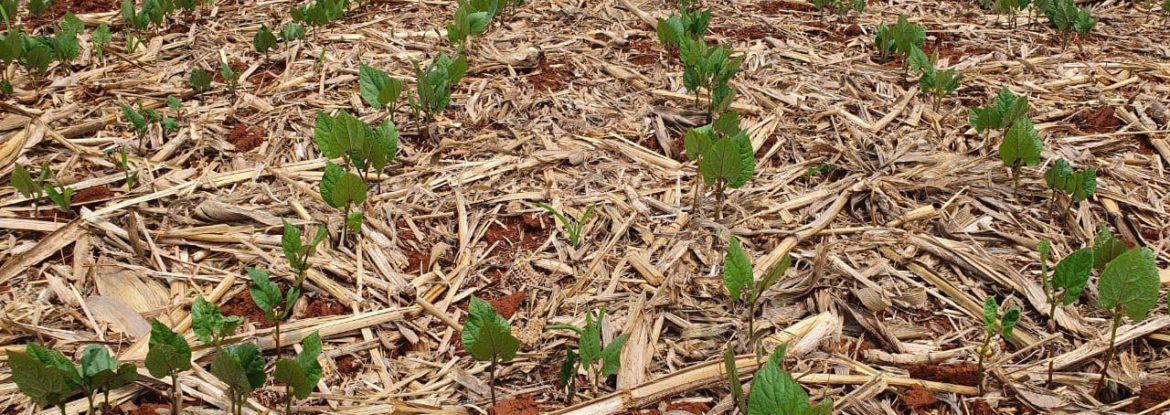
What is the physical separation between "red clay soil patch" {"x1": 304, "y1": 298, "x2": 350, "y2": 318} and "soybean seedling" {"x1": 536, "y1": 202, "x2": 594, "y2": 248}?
2.14 ft

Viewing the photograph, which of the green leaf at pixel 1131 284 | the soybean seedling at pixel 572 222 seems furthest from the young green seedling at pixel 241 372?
the green leaf at pixel 1131 284

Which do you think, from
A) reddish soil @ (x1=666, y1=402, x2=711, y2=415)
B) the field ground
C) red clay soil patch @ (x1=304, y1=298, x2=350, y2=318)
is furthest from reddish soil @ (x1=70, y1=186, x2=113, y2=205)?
reddish soil @ (x1=666, y1=402, x2=711, y2=415)

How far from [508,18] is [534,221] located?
2.01m

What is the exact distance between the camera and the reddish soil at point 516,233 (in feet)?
8.75

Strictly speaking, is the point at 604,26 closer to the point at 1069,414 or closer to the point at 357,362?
the point at 357,362

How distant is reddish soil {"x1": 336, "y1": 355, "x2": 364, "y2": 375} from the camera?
220 centimetres

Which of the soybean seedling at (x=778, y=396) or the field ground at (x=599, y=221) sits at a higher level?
the soybean seedling at (x=778, y=396)

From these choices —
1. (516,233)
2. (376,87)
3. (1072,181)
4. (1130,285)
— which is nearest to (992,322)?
(1130,285)

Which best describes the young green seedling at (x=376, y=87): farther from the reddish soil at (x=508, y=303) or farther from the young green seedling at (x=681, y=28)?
the young green seedling at (x=681, y=28)

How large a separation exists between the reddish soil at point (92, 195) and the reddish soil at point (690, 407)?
1.85 metres

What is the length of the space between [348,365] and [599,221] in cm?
89

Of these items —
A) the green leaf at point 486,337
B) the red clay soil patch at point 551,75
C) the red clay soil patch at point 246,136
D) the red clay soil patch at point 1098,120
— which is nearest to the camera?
the green leaf at point 486,337

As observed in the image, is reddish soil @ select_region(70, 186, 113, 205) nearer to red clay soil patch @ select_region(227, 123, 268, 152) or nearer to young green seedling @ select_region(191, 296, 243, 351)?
red clay soil patch @ select_region(227, 123, 268, 152)

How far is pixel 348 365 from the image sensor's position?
221cm
